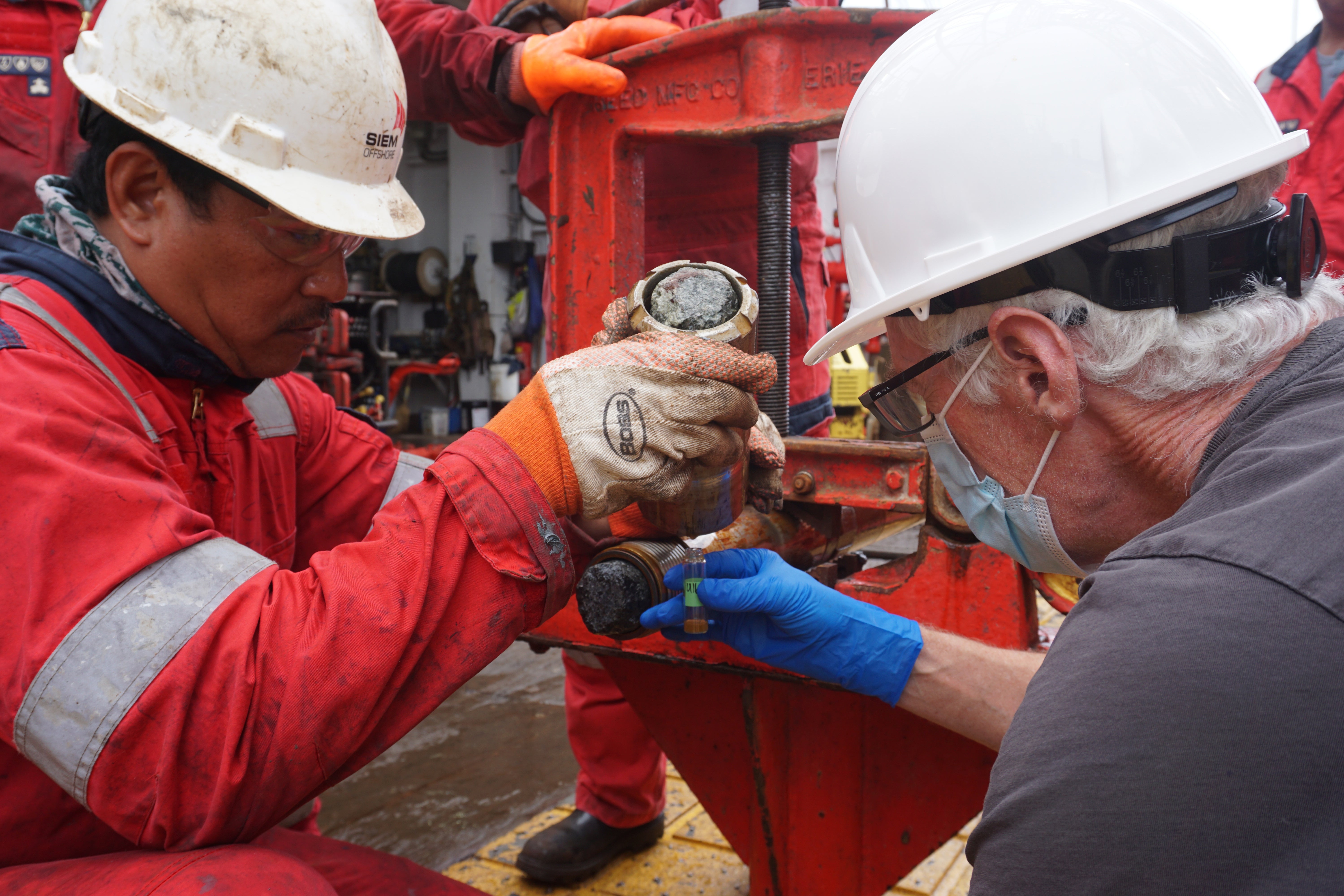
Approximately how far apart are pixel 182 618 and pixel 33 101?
276 centimetres

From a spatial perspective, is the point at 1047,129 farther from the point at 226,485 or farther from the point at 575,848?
the point at 575,848

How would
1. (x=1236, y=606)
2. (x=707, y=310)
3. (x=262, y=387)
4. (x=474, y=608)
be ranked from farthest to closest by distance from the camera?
(x=262, y=387) → (x=707, y=310) → (x=474, y=608) → (x=1236, y=606)

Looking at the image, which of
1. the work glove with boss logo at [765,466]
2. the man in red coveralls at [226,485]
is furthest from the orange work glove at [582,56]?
the work glove with boss logo at [765,466]

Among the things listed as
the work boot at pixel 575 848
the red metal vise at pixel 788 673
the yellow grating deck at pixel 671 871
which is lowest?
the yellow grating deck at pixel 671 871

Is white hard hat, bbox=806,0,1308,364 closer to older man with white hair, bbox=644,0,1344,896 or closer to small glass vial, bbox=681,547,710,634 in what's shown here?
older man with white hair, bbox=644,0,1344,896

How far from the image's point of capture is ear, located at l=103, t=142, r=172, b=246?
4.52 feet

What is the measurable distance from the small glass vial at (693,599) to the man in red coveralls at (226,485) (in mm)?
197

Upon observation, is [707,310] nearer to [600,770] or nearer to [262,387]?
[262,387]

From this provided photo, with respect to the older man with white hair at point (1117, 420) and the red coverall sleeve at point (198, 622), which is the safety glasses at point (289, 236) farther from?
the older man with white hair at point (1117, 420)

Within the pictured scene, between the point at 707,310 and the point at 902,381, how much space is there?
30 cm

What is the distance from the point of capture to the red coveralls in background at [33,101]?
2.95m

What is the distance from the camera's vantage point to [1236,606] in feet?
2.35

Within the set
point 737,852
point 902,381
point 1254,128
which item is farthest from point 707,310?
point 737,852

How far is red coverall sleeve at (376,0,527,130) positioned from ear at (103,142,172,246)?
1291mm
